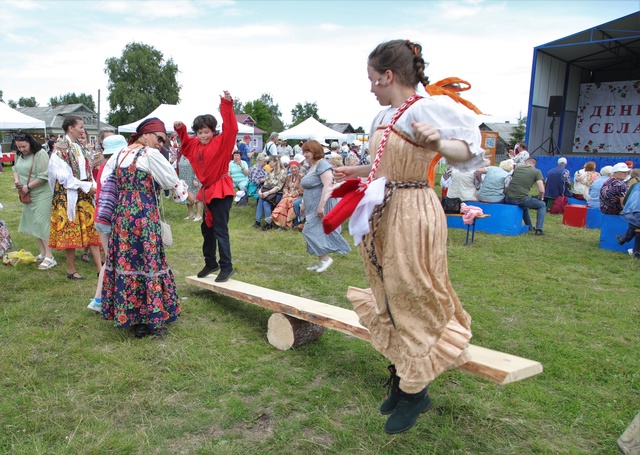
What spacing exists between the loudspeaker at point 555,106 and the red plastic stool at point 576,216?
409 inches

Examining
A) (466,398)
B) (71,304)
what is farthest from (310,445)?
(71,304)

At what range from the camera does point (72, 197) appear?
5.70m

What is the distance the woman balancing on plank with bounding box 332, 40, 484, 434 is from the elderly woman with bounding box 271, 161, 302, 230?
7319 millimetres

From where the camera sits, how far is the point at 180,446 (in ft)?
9.23

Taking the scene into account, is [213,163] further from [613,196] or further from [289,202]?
[613,196]

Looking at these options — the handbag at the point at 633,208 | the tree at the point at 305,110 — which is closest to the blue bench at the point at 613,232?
the handbag at the point at 633,208

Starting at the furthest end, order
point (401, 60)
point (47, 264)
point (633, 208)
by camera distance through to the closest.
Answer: point (633, 208) < point (47, 264) < point (401, 60)

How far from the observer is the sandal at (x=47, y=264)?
21.1ft

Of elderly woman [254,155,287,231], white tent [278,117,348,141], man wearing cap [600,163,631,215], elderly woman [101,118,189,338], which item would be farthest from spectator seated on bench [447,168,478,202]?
white tent [278,117,348,141]

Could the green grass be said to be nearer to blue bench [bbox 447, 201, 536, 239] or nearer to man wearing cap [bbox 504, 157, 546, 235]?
blue bench [bbox 447, 201, 536, 239]

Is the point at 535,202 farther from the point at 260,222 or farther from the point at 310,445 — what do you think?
the point at 310,445

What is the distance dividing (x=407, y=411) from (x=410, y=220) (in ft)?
3.34

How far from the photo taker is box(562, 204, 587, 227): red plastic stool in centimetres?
1070

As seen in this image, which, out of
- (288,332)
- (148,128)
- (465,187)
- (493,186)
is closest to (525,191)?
(493,186)
